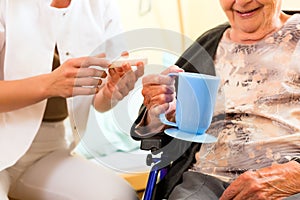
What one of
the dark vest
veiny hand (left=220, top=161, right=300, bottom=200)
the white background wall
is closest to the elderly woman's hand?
the dark vest

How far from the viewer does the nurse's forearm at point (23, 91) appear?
4.52 ft

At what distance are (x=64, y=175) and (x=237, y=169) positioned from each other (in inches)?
21.0

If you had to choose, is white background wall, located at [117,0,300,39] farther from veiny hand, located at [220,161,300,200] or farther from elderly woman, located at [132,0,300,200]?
veiny hand, located at [220,161,300,200]

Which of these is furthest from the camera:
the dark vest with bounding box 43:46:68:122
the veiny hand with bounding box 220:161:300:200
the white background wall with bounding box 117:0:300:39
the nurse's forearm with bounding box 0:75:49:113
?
the white background wall with bounding box 117:0:300:39

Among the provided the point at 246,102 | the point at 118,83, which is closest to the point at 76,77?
the point at 118,83

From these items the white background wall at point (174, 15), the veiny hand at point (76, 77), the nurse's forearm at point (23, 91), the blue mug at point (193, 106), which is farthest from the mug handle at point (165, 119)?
the white background wall at point (174, 15)

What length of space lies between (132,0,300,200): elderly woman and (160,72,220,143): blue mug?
50mm

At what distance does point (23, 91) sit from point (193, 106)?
496 millimetres

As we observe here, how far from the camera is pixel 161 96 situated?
1.30 meters

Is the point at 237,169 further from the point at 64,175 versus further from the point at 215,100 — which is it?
the point at 64,175

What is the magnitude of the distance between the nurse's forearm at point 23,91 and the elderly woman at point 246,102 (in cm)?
29

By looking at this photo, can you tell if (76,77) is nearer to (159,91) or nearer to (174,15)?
(159,91)

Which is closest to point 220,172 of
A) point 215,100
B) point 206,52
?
point 215,100

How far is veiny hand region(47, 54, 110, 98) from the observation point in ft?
4.36
